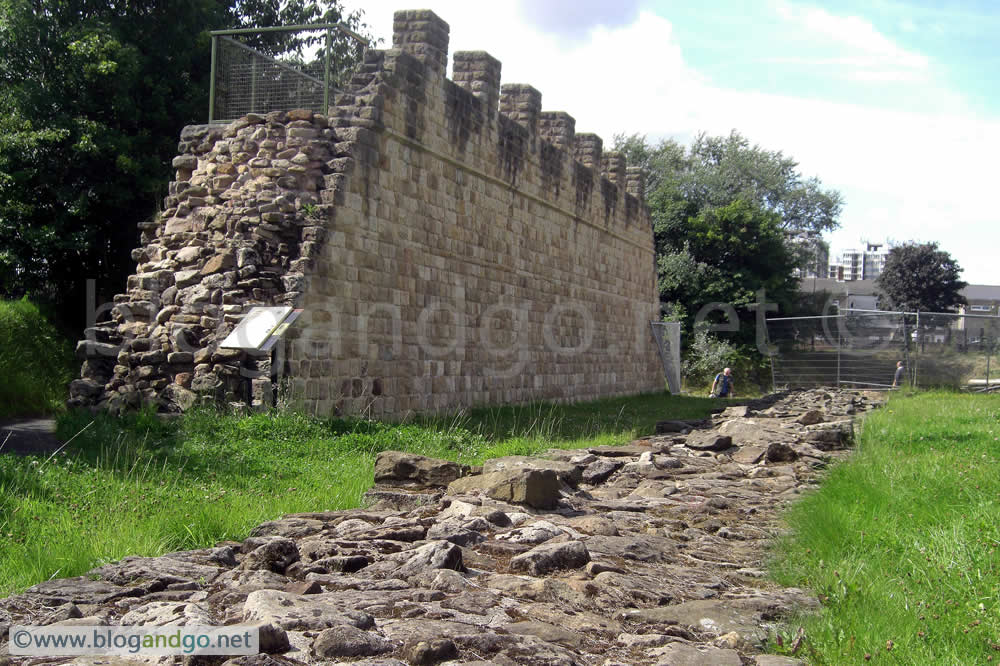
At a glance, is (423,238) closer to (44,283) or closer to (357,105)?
(357,105)

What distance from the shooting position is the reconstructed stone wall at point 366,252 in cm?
1016

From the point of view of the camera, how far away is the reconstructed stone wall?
400 inches

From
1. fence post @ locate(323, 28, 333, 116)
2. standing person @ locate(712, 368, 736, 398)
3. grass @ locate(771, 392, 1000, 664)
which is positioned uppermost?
fence post @ locate(323, 28, 333, 116)

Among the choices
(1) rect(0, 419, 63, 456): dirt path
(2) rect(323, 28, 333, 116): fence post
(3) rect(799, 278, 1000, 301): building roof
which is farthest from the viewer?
(3) rect(799, 278, 1000, 301): building roof

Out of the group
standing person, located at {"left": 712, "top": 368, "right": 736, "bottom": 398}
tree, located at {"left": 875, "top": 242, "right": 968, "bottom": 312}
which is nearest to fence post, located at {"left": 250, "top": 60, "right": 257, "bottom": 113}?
standing person, located at {"left": 712, "top": 368, "right": 736, "bottom": 398}

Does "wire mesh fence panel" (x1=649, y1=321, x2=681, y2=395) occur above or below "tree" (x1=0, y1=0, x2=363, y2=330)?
below

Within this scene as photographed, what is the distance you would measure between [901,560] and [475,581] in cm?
224

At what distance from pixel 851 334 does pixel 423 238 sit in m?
13.3

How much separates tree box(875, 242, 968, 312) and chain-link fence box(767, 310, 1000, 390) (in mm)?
22484

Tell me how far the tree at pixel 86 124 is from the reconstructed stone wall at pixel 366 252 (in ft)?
14.6

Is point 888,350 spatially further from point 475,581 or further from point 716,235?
point 475,581

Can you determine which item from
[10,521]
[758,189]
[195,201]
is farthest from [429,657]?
[758,189]

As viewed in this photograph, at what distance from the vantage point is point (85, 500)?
19.7ft

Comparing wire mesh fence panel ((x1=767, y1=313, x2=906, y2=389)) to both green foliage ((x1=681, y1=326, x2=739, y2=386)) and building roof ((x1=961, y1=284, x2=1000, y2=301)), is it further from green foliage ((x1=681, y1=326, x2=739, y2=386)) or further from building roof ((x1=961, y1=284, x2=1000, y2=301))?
building roof ((x1=961, y1=284, x2=1000, y2=301))
